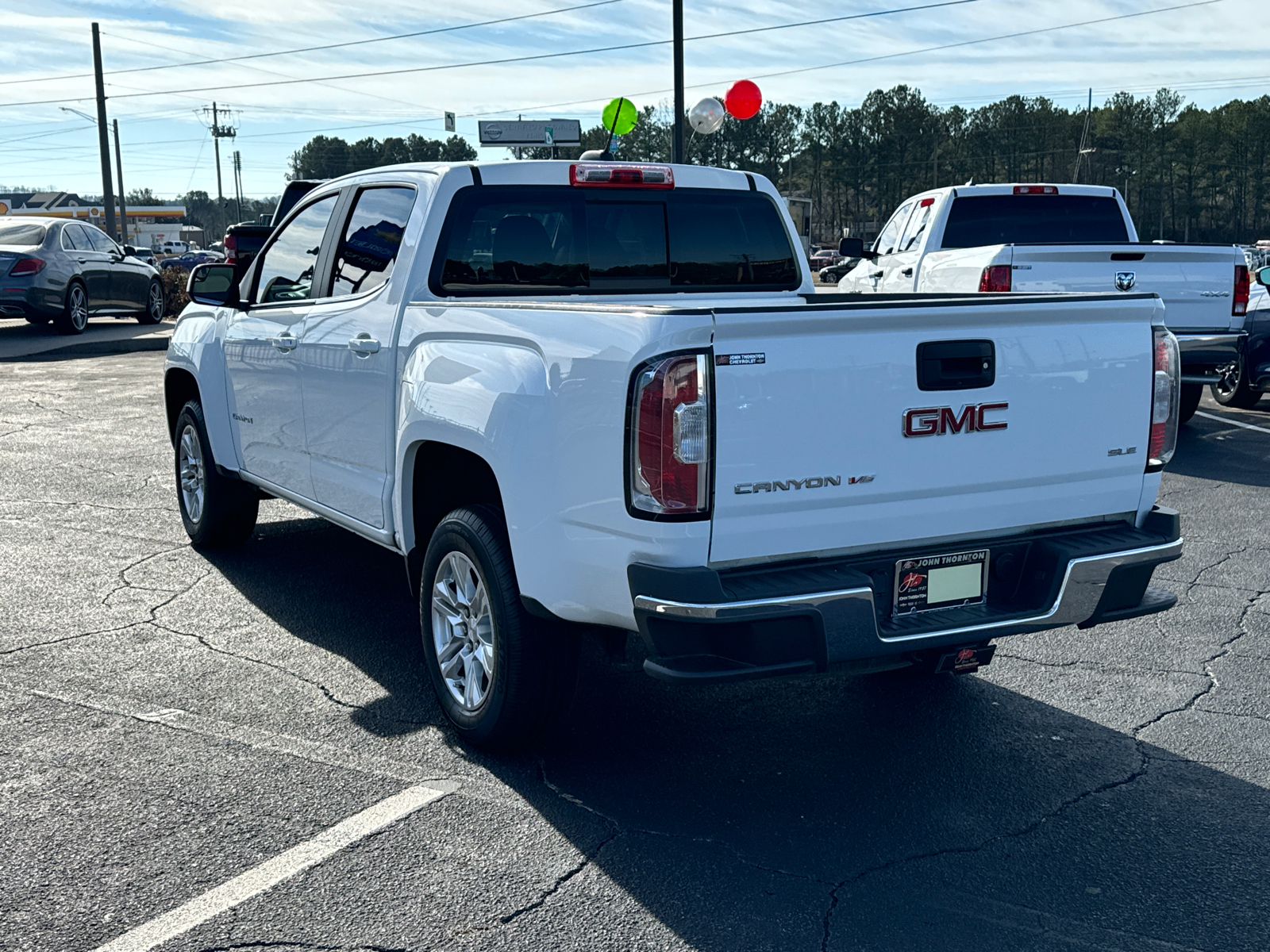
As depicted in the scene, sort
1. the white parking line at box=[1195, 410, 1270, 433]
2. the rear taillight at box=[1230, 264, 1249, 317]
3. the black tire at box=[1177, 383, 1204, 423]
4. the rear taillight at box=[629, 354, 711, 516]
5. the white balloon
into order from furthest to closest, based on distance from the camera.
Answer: the white balloon → the white parking line at box=[1195, 410, 1270, 433] → the black tire at box=[1177, 383, 1204, 423] → the rear taillight at box=[1230, 264, 1249, 317] → the rear taillight at box=[629, 354, 711, 516]

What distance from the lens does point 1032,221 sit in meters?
12.6

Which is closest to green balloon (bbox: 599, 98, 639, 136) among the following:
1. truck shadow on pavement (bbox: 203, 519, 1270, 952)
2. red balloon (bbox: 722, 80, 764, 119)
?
red balloon (bbox: 722, 80, 764, 119)

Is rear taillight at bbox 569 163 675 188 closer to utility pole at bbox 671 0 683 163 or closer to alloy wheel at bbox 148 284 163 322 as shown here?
utility pole at bbox 671 0 683 163

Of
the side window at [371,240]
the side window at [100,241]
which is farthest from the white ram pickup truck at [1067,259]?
the side window at [100,241]

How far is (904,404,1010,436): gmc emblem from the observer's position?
3604 millimetres

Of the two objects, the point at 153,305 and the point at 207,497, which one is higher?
the point at 153,305

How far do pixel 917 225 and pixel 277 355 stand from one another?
8.78 meters

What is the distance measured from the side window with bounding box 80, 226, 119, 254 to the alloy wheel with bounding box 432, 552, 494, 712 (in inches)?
753

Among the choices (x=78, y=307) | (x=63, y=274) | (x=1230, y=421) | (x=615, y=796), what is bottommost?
(x=1230, y=421)

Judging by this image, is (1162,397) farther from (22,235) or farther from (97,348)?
(22,235)

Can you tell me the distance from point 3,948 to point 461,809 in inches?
50.5

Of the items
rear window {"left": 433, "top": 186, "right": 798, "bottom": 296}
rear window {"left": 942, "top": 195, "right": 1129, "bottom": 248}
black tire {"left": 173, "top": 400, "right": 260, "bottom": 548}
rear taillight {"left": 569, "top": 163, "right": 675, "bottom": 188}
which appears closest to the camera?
rear window {"left": 433, "top": 186, "right": 798, "bottom": 296}

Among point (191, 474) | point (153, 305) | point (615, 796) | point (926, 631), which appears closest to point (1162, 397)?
point (926, 631)

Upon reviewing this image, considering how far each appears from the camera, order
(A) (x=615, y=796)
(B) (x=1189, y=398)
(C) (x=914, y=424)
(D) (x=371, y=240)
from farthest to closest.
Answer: (B) (x=1189, y=398) → (D) (x=371, y=240) → (A) (x=615, y=796) → (C) (x=914, y=424)
